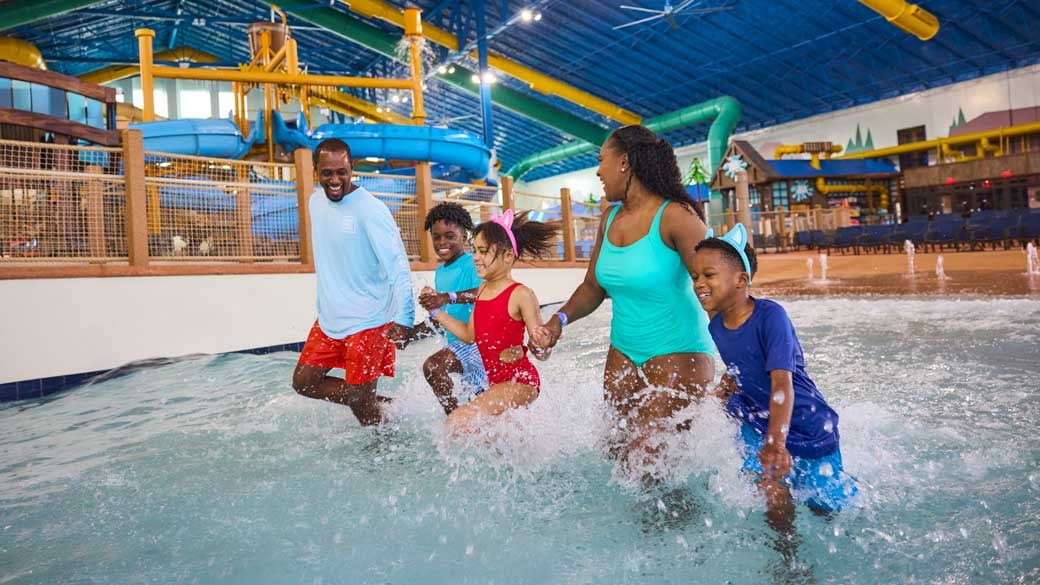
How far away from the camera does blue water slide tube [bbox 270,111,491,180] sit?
12578mm

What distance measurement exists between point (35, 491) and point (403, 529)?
2.00 meters

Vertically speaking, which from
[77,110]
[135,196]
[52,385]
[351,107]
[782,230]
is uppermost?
[351,107]

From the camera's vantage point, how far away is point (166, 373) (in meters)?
7.09

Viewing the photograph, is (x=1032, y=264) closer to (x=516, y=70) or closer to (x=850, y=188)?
(x=850, y=188)

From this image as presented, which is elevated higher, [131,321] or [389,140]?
[389,140]

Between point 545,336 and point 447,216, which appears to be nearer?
point 545,336

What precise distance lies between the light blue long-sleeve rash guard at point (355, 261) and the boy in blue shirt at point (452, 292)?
11.7 inches

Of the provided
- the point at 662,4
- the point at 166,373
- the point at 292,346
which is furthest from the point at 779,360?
the point at 662,4

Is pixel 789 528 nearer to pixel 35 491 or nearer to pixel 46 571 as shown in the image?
pixel 46 571

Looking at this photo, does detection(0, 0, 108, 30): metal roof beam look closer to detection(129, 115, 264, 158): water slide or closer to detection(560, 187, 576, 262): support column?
detection(129, 115, 264, 158): water slide

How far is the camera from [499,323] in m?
3.45

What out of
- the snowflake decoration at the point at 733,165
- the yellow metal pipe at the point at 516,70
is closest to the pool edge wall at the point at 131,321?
the yellow metal pipe at the point at 516,70

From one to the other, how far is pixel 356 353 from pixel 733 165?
28.9 meters

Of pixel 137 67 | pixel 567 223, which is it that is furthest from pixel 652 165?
pixel 137 67
